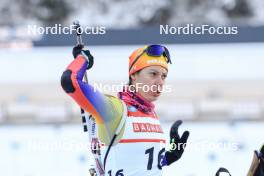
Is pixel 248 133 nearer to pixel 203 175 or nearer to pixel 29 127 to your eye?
pixel 203 175

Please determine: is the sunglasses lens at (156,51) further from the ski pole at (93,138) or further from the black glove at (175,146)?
the black glove at (175,146)

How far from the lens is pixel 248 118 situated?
11.2 metres

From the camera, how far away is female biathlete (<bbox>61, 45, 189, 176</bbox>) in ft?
11.9

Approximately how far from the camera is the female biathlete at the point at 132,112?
143 inches

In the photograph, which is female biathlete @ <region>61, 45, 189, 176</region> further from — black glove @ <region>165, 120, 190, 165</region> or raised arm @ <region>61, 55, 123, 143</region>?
black glove @ <region>165, 120, 190, 165</region>

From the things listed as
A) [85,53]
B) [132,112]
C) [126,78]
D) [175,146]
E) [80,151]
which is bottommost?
[175,146]

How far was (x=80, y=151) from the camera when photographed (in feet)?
29.1

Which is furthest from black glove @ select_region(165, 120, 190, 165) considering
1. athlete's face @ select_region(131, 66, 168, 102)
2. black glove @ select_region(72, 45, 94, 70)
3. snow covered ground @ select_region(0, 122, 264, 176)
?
snow covered ground @ select_region(0, 122, 264, 176)

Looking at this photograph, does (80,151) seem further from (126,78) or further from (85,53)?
(85,53)

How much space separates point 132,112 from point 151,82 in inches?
7.2

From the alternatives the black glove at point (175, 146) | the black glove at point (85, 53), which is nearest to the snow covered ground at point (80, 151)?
the black glove at point (175, 146)

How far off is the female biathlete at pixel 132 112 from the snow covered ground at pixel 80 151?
144 inches

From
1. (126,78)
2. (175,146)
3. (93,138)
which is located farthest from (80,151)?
(93,138)

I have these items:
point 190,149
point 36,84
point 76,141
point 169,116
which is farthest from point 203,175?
point 36,84
